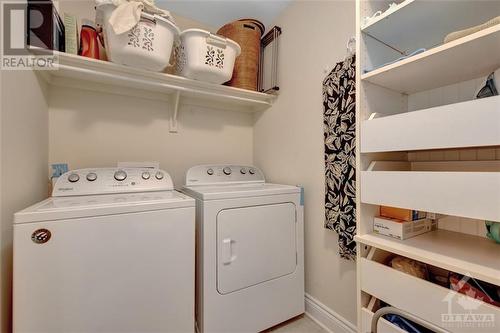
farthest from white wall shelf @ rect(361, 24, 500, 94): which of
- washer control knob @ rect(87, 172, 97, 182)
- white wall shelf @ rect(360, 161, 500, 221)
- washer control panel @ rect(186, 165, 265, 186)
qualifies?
washer control knob @ rect(87, 172, 97, 182)

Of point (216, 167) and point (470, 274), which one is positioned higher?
point (216, 167)

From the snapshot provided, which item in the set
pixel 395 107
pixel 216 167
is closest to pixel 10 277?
pixel 216 167

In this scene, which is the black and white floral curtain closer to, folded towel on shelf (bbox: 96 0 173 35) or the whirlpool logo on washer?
folded towel on shelf (bbox: 96 0 173 35)

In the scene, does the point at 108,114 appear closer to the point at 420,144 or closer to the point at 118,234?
the point at 118,234

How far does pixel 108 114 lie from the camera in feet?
5.65

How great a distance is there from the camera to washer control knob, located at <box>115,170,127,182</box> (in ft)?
4.71

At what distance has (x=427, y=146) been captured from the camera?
0.82 m

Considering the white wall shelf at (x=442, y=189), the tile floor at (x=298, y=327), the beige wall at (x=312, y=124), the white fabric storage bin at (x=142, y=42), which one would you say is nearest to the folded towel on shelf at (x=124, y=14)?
the white fabric storage bin at (x=142, y=42)

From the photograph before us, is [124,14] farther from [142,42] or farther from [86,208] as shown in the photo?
[86,208]

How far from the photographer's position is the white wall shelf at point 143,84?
1398mm

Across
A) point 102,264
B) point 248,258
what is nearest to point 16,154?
point 102,264

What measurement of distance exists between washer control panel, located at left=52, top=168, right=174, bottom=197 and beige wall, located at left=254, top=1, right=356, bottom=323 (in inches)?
39.0

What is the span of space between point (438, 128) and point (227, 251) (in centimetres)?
115

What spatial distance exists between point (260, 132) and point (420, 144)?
1.52 meters
